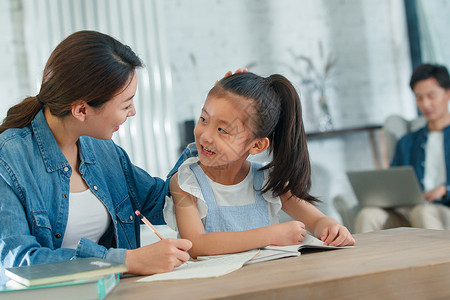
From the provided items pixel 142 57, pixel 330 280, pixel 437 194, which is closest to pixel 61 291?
pixel 330 280

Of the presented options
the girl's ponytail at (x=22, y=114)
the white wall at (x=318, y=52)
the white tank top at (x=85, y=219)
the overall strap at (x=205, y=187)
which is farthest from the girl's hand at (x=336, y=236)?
the white wall at (x=318, y=52)

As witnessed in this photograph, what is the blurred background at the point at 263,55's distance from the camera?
3586mm

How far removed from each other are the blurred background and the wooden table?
7.93ft

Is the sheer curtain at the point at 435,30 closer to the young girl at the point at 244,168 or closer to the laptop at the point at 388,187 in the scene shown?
the laptop at the point at 388,187

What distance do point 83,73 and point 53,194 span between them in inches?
11.5

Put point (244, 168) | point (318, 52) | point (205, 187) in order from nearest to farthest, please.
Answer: point (205, 187) → point (244, 168) → point (318, 52)

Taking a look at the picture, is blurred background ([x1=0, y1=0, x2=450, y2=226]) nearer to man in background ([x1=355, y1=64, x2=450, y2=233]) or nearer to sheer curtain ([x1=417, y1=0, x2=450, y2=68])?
sheer curtain ([x1=417, y1=0, x2=450, y2=68])

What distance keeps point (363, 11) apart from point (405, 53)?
49 centimetres

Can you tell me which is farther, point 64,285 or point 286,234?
point 286,234

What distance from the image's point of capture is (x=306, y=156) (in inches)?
56.6

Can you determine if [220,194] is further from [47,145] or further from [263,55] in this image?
[263,55]

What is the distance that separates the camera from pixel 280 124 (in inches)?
56.9

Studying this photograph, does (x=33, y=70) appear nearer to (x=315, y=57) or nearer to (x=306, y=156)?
(x=315, y=57)

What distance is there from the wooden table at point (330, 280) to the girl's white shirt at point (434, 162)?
229 cm
